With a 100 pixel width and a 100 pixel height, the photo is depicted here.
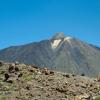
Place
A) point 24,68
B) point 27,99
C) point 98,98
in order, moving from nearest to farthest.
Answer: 1. point 98,98
2. point 27,99
3. point 24,68

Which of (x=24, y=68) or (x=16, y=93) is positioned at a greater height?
(x=24, y=68)

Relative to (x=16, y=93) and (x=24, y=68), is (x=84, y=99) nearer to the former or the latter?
(x=16, y=93)

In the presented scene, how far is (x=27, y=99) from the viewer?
61.0 feet

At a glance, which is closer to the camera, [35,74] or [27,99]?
[27,99]

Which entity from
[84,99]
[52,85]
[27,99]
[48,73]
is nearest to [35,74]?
[48,73]

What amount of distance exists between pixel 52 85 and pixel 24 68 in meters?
3.32

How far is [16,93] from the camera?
19.3 metres

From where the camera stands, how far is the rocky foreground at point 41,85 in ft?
61.9

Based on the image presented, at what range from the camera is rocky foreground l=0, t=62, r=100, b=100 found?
18859 millimetres

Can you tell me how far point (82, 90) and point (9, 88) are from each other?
3531mm

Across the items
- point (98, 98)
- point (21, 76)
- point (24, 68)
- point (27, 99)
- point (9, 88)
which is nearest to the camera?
point (98, 98)

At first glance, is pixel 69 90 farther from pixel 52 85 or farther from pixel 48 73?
pixel 48 73

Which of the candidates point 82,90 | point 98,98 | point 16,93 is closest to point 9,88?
point 16,93

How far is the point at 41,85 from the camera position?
20.5 meters
